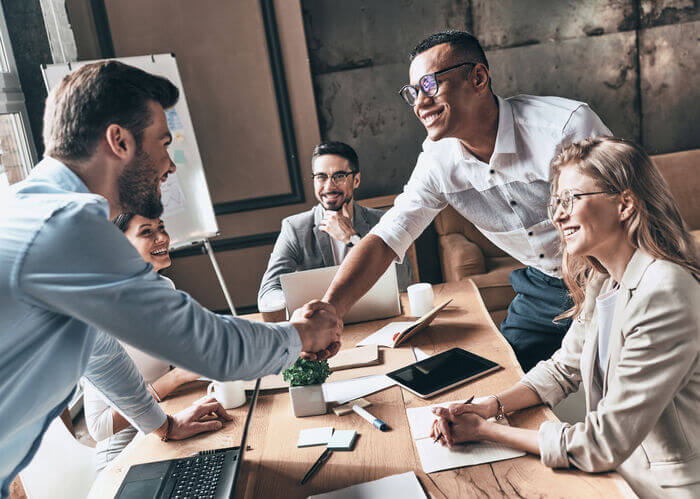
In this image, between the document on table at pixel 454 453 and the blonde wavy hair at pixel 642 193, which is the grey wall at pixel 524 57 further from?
the document on table at pixel 454 453

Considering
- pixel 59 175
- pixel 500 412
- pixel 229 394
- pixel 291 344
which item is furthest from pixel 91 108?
pixel 500 412

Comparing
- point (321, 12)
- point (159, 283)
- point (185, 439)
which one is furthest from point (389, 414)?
point (321, 12)

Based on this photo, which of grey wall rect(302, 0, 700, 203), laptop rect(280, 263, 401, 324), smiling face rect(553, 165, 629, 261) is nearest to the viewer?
smiling face rect(553, 165, 629, 261)

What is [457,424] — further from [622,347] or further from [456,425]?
[622,347]

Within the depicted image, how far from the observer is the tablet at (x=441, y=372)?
1406 mm

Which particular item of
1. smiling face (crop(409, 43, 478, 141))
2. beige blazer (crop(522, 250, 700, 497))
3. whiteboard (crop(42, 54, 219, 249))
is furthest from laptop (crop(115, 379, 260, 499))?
whiteboard (crop(42, 54, 219, 249))

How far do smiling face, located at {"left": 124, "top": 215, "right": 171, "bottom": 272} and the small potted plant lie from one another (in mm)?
852

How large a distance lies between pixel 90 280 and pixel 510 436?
85 centimetres

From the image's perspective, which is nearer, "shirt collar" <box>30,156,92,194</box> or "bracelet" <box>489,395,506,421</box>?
"shirt collar" <box>30,156,92,194</box>

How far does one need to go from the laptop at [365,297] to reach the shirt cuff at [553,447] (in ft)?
3.09

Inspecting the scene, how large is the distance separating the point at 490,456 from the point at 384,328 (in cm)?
80

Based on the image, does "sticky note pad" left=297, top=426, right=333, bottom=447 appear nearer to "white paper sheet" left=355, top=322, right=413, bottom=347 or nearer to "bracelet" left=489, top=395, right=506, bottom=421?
"bracelet" left=489, top=395, right=506, bottom=421

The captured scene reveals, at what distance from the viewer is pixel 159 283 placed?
38.6 inches

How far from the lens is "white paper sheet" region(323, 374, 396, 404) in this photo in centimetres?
142
